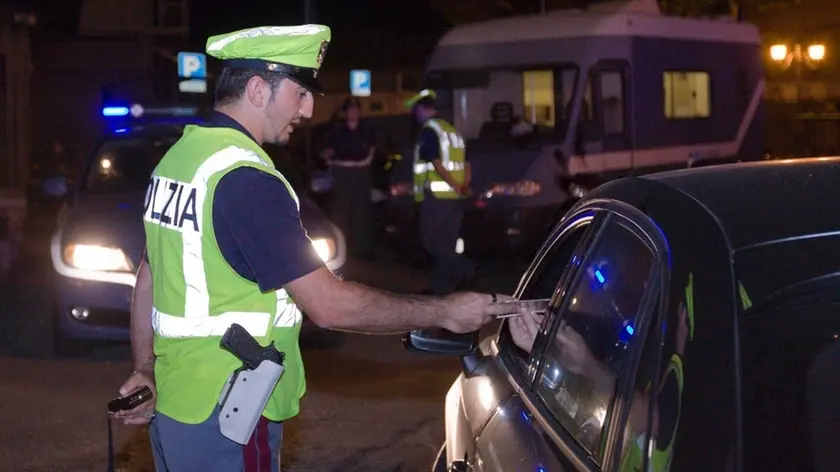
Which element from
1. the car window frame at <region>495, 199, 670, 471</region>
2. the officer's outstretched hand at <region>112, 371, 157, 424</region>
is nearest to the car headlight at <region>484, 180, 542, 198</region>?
the car window frame at <region>495, 199, 670, 471</region>

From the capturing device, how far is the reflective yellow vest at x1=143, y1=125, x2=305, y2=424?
10.0 feet

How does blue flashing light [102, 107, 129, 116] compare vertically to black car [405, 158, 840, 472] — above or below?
above

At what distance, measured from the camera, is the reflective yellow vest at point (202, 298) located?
3.05 metres

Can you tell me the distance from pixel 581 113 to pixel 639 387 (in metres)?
11.5

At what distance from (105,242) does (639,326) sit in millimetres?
6428

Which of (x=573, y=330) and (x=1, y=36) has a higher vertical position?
(x=1, y=36)

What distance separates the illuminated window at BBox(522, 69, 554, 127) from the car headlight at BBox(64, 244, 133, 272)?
21.1ft

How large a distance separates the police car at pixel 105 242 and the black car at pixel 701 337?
553 centimetres

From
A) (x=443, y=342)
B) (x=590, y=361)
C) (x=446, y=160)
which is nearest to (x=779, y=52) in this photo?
(x=446, y=160)

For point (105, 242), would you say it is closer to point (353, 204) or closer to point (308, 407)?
point (308, 407)

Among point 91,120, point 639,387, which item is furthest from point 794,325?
point 91,120

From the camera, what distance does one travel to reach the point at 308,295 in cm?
303

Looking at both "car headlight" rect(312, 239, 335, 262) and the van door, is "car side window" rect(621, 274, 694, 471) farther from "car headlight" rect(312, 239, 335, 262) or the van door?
the van door

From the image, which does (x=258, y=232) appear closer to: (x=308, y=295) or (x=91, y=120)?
(x=308, y=295)
